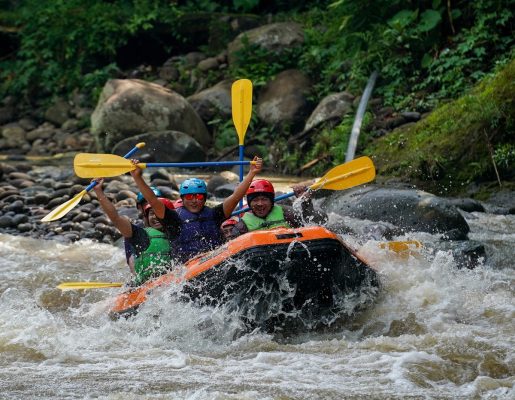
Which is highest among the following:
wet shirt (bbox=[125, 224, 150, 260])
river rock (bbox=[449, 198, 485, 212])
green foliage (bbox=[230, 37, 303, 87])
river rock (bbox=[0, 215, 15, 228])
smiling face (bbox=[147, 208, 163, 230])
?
green foliage (bbox=[230, 37, 303, 87])

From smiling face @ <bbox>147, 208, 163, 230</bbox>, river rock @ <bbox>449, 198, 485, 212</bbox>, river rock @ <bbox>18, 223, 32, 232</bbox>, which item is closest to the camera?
smiling face @ <bbox>147, 208, 163, 230</bbox>

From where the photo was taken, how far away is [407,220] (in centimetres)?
866

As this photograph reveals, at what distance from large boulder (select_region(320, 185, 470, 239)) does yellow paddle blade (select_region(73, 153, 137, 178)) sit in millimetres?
3180

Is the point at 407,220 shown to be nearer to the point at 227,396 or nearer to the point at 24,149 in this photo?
the point at 227,396

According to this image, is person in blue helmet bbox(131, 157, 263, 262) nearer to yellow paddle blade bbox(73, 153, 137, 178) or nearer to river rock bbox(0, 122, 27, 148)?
yellow paddle blade bbox(73, 153, 137, 178)

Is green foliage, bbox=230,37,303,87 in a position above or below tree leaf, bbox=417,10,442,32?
above

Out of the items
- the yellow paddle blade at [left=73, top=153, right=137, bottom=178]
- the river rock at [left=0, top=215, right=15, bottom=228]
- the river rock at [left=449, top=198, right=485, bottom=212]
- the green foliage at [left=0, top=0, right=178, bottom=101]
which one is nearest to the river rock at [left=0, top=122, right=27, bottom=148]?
the green foliage at [left=0, top=0, right=178, bottom=101]

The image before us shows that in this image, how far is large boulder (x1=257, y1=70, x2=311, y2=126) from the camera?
14914mm

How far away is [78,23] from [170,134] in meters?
6.31

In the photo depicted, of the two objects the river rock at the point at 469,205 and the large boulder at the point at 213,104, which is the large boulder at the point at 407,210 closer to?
the river rock at the point at 469,205

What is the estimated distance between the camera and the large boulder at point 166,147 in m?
14.2

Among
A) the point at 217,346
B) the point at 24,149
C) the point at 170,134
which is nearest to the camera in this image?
the point at 217,346

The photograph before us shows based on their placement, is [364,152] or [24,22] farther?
[24,22]

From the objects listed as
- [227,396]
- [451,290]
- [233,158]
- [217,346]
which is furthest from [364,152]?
[227,396]
